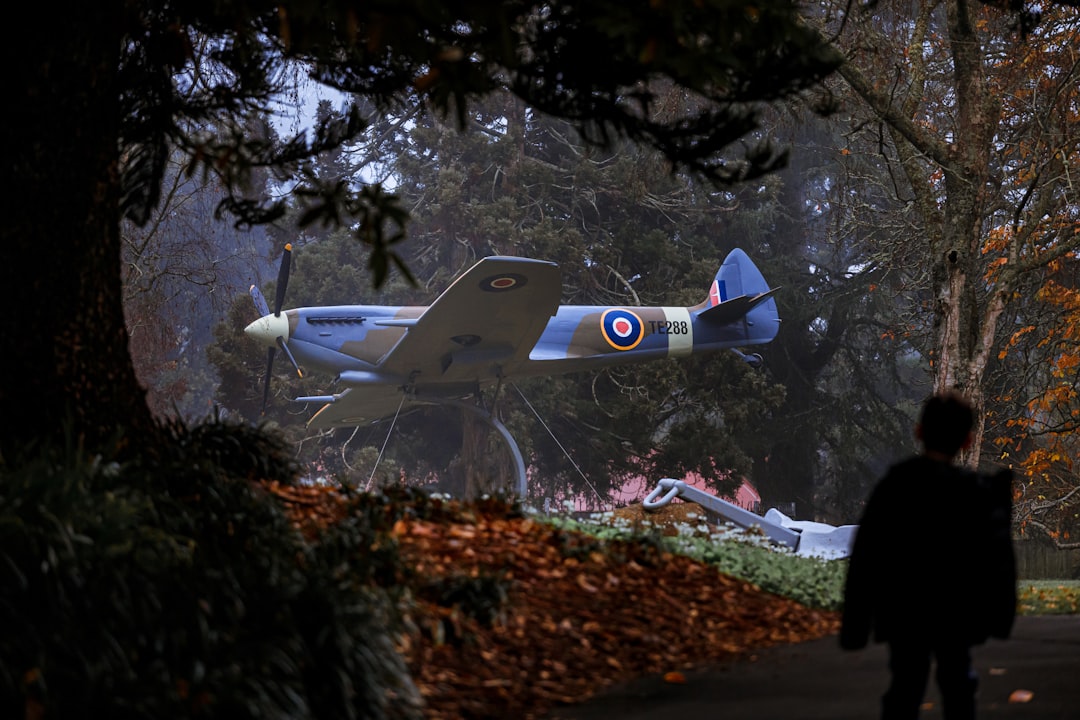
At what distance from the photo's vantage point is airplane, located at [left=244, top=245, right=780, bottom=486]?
18359mm

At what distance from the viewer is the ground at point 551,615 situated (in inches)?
211

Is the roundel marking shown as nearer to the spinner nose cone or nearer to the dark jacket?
the spinner nose cone

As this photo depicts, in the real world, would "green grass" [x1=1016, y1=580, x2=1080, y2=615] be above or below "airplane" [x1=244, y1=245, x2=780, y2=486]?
below

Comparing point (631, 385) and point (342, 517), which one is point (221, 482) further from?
point (631, 385)

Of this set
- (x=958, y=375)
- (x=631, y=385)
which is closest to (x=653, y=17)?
(x=958, y=375)

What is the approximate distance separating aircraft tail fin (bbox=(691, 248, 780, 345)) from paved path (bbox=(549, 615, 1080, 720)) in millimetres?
17086

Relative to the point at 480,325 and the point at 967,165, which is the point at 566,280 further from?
the point at 967,165

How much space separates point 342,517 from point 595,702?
235cm

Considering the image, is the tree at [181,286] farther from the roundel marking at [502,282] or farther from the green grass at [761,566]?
the green grass at [761,566]

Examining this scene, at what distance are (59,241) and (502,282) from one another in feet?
36.5

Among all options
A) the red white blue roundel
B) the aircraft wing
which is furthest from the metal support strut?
the red white blue roundel

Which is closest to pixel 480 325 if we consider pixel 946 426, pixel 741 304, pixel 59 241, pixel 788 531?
pixel 741 304

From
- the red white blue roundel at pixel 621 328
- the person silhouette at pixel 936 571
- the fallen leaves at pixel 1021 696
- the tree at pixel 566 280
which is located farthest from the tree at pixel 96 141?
the tree at pixel 566 280

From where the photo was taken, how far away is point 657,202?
31.2 metres
